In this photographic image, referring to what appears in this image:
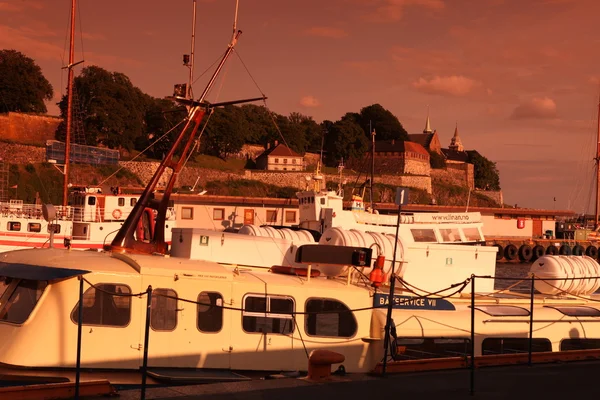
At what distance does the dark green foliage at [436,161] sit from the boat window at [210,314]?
503 ft

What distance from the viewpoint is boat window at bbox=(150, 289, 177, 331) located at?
43.5 ft

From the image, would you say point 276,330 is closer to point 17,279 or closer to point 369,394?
point 369,394

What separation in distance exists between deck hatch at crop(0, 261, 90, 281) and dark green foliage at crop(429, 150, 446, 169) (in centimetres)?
15484

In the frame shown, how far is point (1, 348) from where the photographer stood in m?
12.4

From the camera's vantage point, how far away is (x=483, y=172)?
585 feet

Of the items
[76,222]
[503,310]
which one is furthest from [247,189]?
[503,310]

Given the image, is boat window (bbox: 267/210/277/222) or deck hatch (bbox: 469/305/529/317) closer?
deck hatch (bbox: 469/305/529/317)

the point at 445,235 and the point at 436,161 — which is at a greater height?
the point at 436,161

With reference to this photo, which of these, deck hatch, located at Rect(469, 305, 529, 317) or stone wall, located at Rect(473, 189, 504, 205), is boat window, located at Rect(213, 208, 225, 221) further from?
stone wall, located at Rect(473, 189, 504, 205)

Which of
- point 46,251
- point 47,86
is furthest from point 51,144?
point 46,251

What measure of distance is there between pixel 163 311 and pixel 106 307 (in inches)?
39.5

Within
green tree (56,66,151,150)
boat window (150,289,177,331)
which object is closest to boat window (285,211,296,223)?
green tree (56,66,151,150)

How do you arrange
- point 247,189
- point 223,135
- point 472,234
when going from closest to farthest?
point 472,234, point 247,189, point 223,135

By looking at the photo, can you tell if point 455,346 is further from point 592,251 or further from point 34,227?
point 592,251
